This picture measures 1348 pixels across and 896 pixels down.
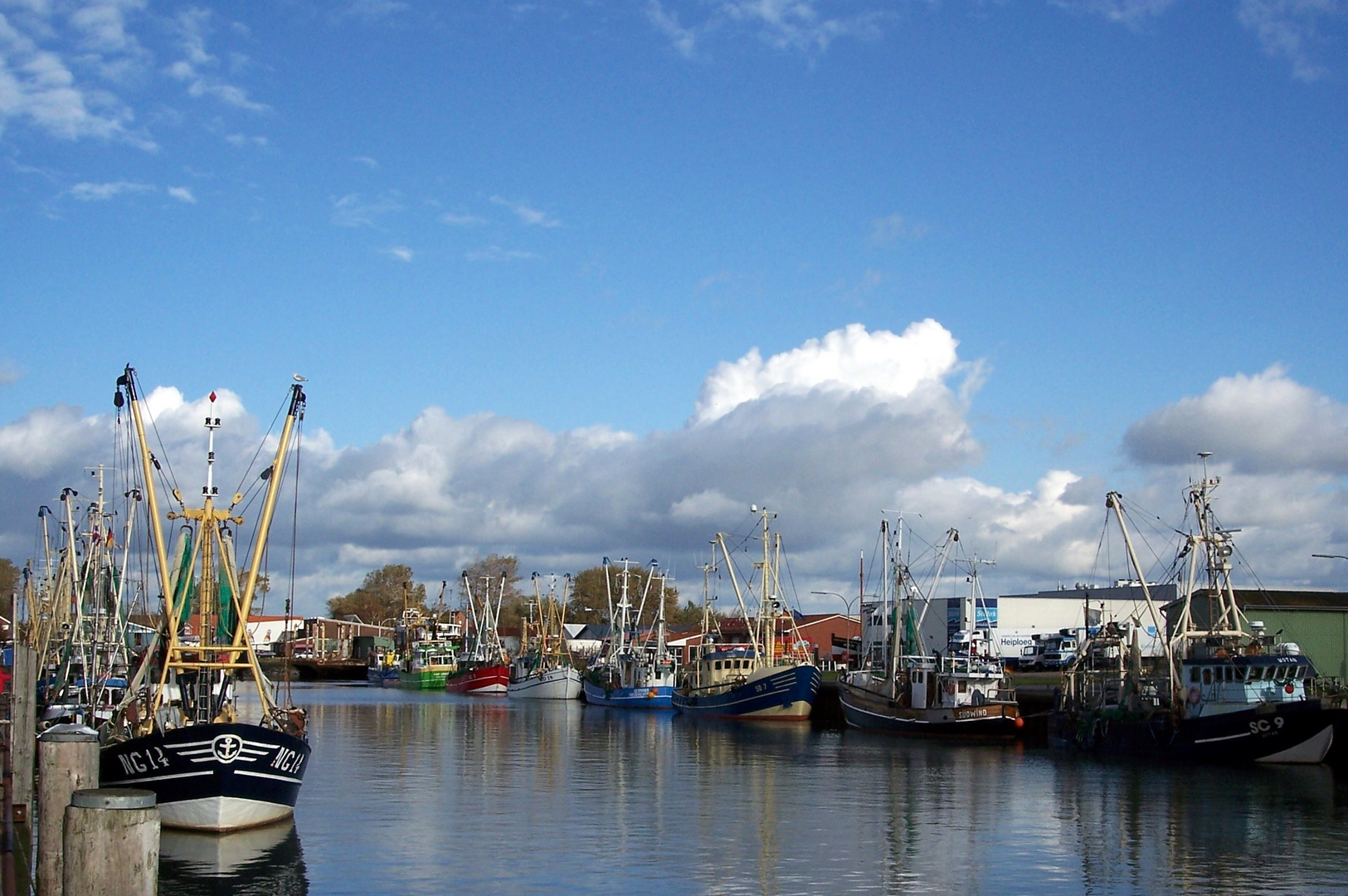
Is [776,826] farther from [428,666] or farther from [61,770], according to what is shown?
[428,666]

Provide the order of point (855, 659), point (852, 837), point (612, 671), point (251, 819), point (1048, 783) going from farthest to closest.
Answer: point (855, 659) → point (612, 671) → point (1048, 783) → point (852, 837) → point (251, 819)

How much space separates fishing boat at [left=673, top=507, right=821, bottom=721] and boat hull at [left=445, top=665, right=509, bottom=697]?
1347 inches

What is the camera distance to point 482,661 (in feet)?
524

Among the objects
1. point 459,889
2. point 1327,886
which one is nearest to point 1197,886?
point 1327,886

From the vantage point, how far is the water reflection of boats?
88.8ft

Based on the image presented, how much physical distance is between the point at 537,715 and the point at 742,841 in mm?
66261

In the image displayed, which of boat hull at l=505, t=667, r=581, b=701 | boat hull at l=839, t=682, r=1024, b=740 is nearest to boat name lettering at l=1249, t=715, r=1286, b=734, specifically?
boat hull at l=839, t=682, r=1024, b=740

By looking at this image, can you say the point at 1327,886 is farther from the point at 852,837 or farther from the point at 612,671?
the point at 612,671

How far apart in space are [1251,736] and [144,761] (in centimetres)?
4201

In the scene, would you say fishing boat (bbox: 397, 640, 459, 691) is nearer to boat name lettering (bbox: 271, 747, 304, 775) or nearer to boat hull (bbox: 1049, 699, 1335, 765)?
boat hull (bbox: 1049, 699, 1335, 765)

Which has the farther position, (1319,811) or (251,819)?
(1319,811)

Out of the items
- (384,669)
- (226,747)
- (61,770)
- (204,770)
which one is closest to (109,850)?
(61,770)

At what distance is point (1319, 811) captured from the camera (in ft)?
133

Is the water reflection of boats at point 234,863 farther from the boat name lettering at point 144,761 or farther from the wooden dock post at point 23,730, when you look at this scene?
the wooden dock post at point 23,730
